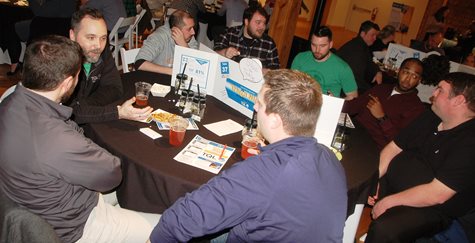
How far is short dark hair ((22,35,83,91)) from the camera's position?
4.48ft

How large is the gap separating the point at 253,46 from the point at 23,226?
3.22 m

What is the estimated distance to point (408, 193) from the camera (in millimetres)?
2162

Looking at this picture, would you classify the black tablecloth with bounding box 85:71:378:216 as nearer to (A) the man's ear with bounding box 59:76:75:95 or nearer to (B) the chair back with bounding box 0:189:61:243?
(A) the man's ear with bounding box 59:76:75:95

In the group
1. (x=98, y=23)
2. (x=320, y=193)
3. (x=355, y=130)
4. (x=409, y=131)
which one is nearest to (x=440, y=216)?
(x=409, y=131)

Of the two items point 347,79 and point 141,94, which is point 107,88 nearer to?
point 141,94

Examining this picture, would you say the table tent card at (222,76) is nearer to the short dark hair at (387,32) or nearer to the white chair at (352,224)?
the white chair at (352,224)

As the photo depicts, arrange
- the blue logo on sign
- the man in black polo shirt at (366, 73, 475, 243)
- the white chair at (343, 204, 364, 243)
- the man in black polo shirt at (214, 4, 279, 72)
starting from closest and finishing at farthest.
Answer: the man in black polo shirt at (366, 73, 475, 243) < the white chair at (343, 204, 364, 243) < the blue logo on sign < the man in black polo shirt at (214, 4, 279, 72)

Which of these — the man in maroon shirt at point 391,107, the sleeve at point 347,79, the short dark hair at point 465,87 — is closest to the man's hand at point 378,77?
the sleeve at point 347,79

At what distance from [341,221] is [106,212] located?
112 cm

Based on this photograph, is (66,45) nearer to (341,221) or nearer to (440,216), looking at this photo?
(341,221)

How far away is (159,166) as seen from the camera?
5.37ft

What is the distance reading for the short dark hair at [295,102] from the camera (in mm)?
1232

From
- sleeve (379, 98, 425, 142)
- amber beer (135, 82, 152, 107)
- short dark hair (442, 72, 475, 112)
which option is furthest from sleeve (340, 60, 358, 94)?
amber beer (135, 82, 152, 107)

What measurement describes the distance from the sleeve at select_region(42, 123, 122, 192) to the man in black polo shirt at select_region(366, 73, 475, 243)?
1607 millimetres
